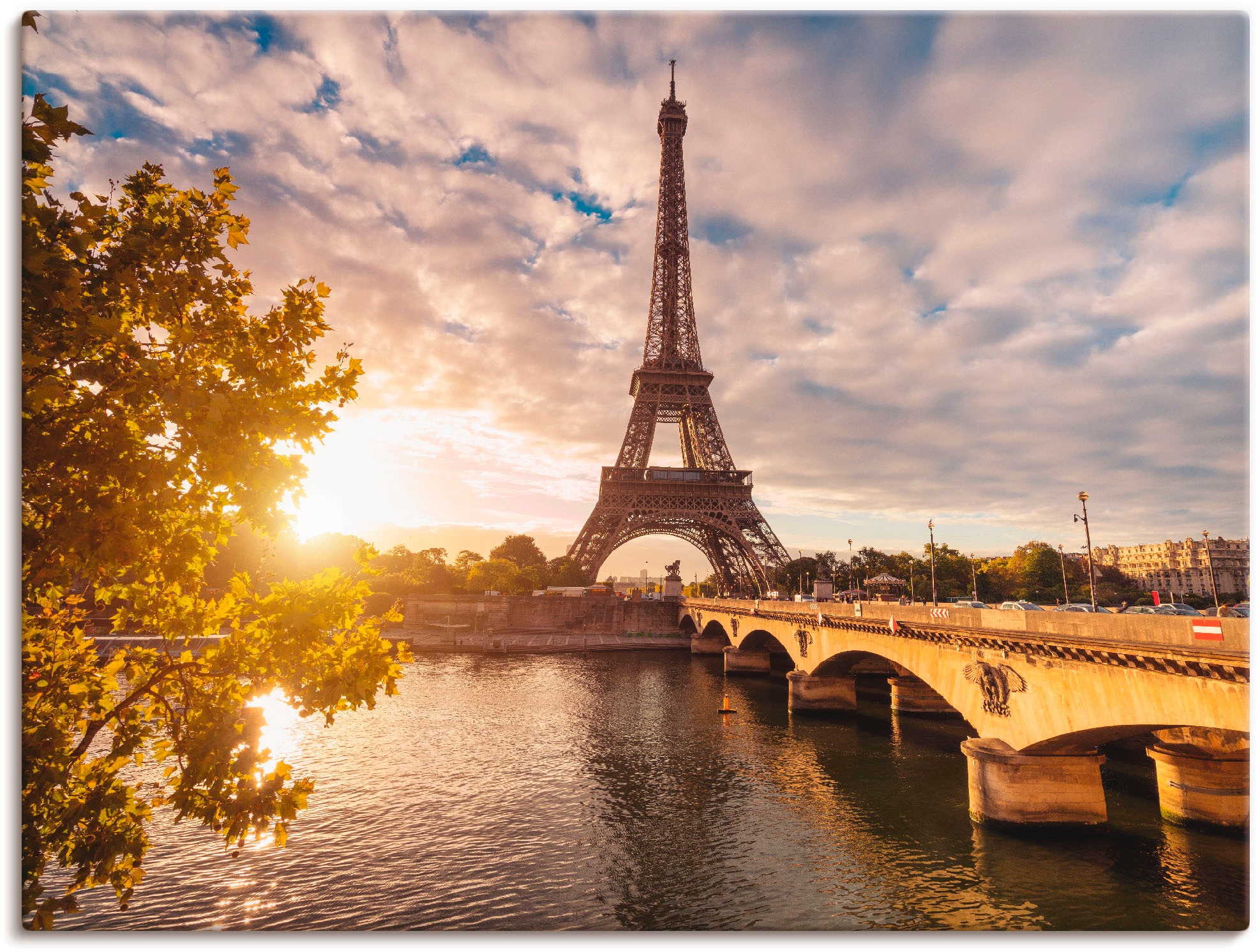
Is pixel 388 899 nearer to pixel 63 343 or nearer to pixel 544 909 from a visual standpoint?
pixel 544 909

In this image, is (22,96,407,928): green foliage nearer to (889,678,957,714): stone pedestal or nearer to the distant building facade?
(889,678,957,714): stone pedestal

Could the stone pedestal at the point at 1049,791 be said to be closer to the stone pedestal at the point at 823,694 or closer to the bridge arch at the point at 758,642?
the stone pedestal at the point at 823,694

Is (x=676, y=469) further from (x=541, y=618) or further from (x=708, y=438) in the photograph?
(x=541, y=618)

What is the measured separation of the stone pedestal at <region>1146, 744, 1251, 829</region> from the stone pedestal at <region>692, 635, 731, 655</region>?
5135 centimetres

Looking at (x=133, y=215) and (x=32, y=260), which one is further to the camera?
(x=133, y=215)

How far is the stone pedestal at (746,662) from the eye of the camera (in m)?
54.2

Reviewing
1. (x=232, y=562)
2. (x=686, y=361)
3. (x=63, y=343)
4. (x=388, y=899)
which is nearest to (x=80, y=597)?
(x=232, y=562)

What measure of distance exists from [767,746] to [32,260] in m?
30.7

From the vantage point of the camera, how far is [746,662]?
54.5 metres

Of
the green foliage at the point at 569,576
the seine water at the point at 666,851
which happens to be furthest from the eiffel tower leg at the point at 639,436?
the seine water at the point at 666,851

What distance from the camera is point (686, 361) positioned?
86.6 meters

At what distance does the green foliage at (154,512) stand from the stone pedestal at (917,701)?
121 feet

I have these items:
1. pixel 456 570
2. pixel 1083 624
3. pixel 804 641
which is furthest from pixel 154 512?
pixel 456 570

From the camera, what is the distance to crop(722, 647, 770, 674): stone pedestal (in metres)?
54.2
